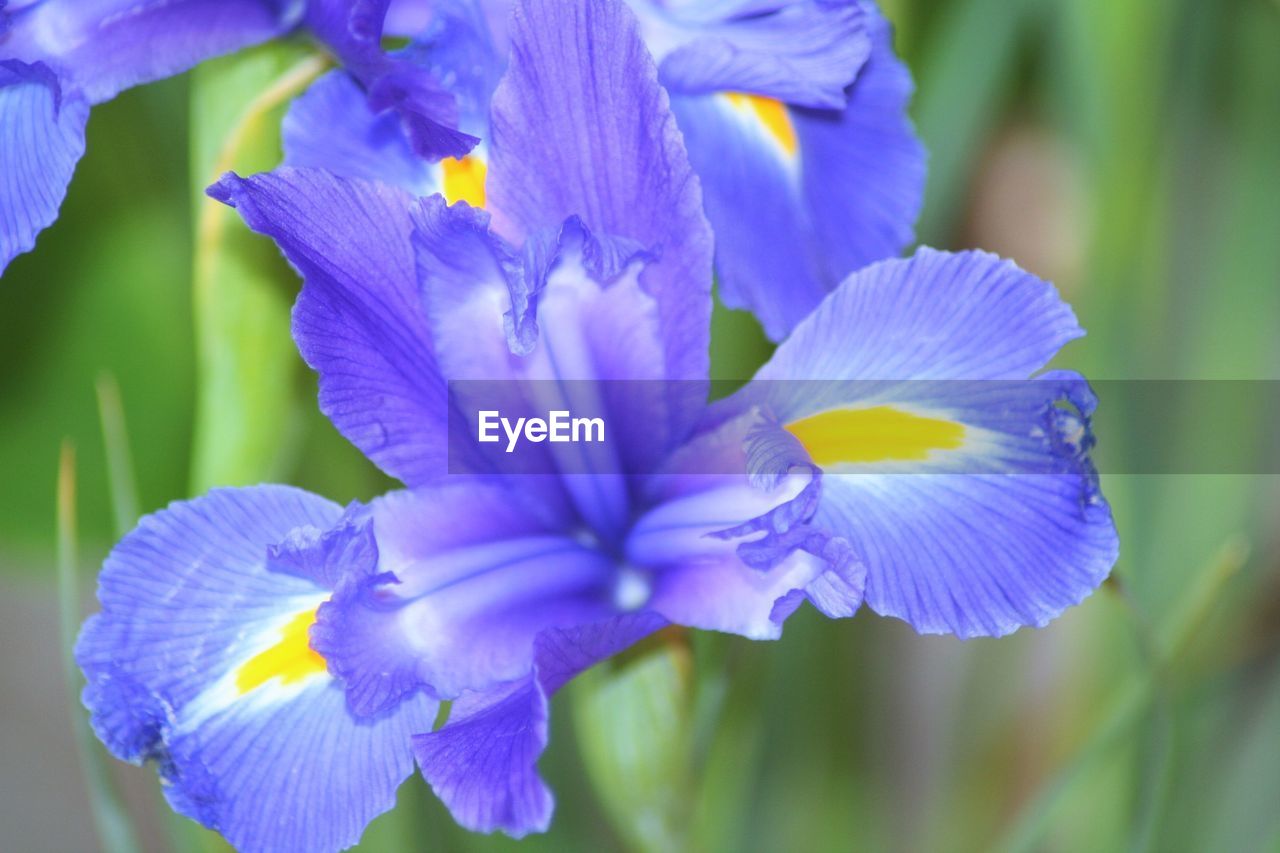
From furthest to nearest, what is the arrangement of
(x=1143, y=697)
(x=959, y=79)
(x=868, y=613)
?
(x=868, y=613)
(x=959, y=79)
(x=1143, y=697)

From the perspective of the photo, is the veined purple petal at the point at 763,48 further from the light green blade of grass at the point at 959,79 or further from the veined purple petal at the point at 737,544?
the light green blade of grass at the point at 959,79

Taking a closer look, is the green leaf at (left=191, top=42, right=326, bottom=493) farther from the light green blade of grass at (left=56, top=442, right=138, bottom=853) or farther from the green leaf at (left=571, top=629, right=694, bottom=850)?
the green leaf at (left=571, top=629, right=694, bottom=850)

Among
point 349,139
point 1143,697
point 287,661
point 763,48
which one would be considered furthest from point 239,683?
point 1143,697

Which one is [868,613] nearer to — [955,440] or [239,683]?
[955,440]

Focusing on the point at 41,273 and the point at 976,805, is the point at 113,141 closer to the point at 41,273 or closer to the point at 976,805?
the point at 41,273

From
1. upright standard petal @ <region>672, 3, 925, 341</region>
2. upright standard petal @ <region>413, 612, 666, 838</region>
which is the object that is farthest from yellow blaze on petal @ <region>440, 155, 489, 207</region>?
upright standard petal @ <region>413, 612, 666, 838</region>
